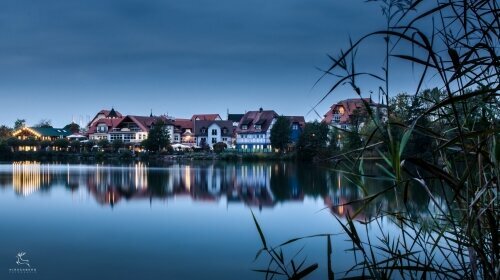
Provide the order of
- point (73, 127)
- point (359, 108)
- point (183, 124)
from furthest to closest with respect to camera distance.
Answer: point (73, 127), point (183, 124), point (359, 108)

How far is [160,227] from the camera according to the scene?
544 inches

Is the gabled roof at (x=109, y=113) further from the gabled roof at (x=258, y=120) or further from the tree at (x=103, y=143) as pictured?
the gabled roof at (x=258, y=120)

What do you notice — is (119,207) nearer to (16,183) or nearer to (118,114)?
(16,183)

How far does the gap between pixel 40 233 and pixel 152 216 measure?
3.87 metres

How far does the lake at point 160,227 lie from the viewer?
9.06 m

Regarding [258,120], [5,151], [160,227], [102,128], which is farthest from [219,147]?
[160,227]

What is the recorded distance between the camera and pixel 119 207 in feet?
59.9

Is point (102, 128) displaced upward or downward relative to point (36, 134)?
upward

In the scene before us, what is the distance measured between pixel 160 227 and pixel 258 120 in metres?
53.0

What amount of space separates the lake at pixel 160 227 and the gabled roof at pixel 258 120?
40.1 meters

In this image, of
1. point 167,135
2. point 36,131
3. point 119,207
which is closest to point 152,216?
point 119,207

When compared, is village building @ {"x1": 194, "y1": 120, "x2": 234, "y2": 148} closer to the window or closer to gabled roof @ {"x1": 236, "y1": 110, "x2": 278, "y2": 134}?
gabled roof @ {"x1": 236, "y1": 110, "x2": 278, "y2": 134}

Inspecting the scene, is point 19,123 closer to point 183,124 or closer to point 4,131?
point 4,131

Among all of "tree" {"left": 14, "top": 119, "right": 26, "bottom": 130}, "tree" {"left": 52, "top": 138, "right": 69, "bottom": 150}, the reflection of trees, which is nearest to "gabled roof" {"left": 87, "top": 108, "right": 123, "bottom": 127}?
"tree" {"left": 52, "top": 138, "right": 69, "bottom": 150}
